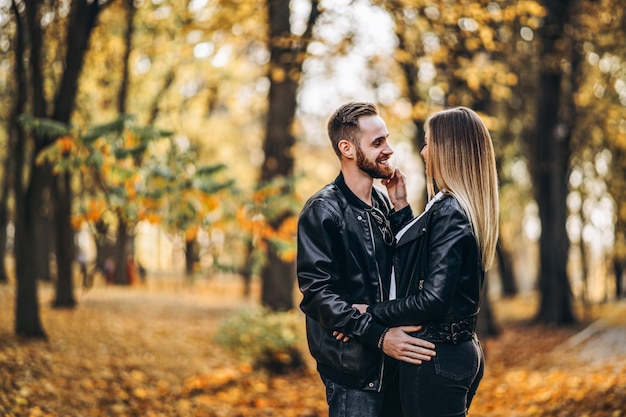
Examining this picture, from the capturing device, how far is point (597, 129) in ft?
66.0

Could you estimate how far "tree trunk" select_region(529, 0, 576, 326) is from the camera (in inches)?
690

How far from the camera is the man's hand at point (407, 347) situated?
3.27 meters

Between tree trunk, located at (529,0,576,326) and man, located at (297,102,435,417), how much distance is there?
45.3 feet

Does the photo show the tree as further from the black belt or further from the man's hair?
the black belt

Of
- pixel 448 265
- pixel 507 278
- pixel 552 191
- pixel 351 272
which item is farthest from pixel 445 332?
pixel 507 278

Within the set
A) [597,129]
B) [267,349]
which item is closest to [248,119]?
[597,129]

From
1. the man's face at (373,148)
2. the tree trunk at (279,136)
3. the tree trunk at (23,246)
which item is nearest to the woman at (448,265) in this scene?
the man's face at (373,148)

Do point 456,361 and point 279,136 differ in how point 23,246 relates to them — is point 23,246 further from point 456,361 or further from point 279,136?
point 456,361

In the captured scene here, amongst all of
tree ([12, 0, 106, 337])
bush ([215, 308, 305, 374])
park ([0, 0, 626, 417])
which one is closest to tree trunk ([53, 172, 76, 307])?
park ([0, 0, 626, 417])

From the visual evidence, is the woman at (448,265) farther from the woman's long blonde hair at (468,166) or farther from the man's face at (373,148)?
the man's face at (373,148)

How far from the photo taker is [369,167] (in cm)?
369

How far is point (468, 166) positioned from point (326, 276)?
2.92 ft

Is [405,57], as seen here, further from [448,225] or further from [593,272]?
[593,272]

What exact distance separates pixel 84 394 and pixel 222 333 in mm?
4092
